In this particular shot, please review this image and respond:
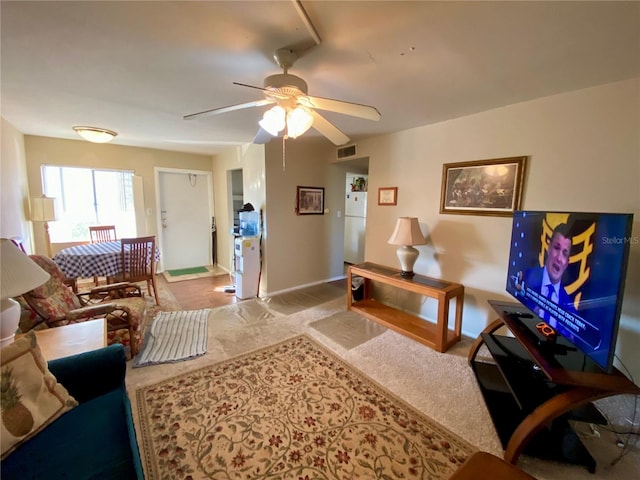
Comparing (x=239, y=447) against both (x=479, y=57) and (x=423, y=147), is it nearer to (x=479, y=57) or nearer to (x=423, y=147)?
(x=479, y=57)

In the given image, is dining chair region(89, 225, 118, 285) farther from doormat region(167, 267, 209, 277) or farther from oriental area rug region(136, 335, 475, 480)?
oriental area rug region(136, 335, 475, 480)

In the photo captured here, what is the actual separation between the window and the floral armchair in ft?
8.52

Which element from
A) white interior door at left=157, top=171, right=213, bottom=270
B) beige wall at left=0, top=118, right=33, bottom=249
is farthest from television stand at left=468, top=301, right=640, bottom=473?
white interior door at left=157, top=171, right=213, bottom=270

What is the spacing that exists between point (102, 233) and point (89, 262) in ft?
5.68

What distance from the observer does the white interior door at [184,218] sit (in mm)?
4879

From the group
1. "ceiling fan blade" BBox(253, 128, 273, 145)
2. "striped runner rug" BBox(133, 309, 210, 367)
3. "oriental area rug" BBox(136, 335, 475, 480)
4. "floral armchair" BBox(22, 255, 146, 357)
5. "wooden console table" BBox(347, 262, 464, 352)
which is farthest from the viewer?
"wooden console table" BBox(347, 262, 464, 352)

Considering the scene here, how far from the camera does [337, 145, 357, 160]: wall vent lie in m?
3.80

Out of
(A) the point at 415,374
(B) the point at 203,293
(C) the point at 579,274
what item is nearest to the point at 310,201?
(B) the point at 203,293

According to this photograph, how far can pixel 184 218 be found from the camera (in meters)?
5.11

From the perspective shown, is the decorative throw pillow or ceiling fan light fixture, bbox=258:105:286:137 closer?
the decorative throw pillow

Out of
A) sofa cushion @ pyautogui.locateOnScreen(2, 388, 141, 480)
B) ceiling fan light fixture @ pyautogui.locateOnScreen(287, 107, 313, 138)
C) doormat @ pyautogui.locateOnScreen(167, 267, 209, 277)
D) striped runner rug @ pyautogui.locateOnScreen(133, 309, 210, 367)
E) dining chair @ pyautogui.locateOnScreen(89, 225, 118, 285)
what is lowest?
striped runner rug @ pyautogui.locateOnScreen(133, 309, 210, 367)

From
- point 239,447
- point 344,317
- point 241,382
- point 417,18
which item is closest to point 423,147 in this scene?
point 417,18

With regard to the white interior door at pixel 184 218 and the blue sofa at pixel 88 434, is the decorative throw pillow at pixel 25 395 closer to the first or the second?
the blue sofa at pixel 88 434

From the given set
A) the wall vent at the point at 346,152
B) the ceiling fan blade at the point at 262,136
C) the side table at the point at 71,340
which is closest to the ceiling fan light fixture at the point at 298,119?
the ceiling fan blade at the point at 262,136
